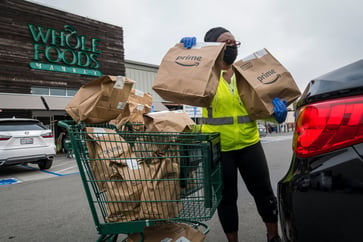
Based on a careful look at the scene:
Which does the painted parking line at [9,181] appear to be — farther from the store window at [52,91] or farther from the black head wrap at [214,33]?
the store window at [52,91]

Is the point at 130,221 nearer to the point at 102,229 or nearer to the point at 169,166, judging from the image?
the point at 102,229

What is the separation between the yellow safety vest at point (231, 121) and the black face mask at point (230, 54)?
23 cm

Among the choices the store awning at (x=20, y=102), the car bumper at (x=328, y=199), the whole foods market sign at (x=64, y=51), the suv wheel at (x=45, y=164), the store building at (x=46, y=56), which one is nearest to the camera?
the car bumper at (x=328, y=199)

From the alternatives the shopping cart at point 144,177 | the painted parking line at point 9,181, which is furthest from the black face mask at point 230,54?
the painted parking line at point 9,181

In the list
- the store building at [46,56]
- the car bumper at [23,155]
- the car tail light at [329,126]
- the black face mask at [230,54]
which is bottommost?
the car bumper at [23,155]

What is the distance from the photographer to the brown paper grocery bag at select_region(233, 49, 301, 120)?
1938 millimetres

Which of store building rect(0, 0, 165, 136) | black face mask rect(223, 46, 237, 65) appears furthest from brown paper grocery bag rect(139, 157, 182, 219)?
store building rect(0, 0, 165, 136)

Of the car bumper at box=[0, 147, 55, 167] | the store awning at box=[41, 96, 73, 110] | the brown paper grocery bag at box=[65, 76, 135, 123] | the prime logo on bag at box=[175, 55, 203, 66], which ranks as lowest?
the car bumper at box=[0, 147, 55, 167]

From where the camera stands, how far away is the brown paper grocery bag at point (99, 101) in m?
1.94

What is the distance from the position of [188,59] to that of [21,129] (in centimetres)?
695

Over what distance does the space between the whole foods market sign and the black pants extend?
14130 millimetres

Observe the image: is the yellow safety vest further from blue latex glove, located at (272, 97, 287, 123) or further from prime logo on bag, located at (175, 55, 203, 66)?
prime logo on bag, located at (175, 55, 203, 66)

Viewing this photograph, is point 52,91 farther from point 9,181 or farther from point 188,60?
point 188,60

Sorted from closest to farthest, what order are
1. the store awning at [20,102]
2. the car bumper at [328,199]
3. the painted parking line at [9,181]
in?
the car bumper at [328,199]
the painted parking line at [9,181]
the store awning at [20,102]
